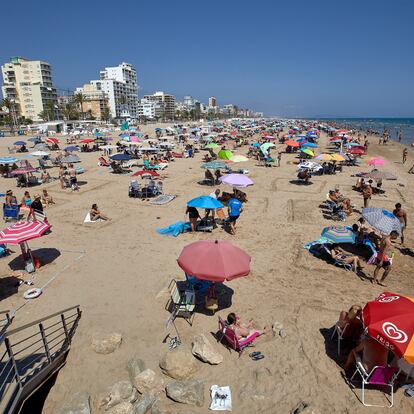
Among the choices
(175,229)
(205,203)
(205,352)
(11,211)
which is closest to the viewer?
(205,352)

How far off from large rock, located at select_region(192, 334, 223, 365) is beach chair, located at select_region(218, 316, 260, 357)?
0.34 meters

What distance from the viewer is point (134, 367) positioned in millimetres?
5289

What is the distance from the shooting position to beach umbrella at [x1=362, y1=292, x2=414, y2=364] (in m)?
4.22

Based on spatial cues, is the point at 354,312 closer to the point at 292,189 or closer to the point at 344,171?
the point at 292,189

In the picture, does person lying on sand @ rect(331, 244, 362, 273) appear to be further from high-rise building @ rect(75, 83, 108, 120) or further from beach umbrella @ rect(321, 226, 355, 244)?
high-rise building @ rect(75, 83, 108, 120)

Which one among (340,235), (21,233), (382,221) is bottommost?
(340,235)

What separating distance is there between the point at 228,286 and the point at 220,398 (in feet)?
10.5

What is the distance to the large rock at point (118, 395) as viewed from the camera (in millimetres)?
4727

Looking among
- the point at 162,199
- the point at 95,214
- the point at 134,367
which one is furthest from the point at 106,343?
the point at 162,199

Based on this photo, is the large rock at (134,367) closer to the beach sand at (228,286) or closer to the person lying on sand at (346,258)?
the beach sand at (228,286)

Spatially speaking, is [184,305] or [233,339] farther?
[184,305]

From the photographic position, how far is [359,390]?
4.93 m

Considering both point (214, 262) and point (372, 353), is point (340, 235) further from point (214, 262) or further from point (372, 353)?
point (214, 262)

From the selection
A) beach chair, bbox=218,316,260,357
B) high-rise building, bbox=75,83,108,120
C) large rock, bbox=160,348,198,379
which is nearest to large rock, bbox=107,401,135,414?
large rock, bbox=160,348,198,379
